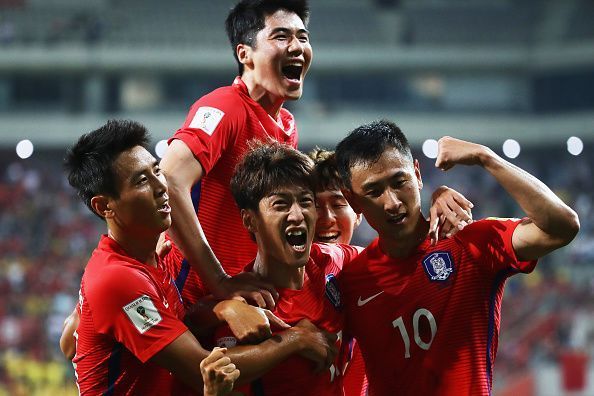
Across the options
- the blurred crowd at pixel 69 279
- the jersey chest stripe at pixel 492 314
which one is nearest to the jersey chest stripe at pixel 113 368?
the jersey chest stripe at pixel 492 314

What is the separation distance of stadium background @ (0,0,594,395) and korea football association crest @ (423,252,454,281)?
18109mm

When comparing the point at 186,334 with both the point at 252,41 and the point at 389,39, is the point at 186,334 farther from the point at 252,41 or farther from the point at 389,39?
the point at 389,39

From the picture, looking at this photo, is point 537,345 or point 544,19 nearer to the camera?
point 537,345

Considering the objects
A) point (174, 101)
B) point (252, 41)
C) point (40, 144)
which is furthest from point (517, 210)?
point (252, 41)

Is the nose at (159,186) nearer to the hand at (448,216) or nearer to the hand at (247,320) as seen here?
the hand at (247,320)

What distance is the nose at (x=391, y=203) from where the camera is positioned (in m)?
3.17

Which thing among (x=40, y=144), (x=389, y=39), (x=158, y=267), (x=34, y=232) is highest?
(x=389, y=39)

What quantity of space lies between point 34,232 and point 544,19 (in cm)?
1570

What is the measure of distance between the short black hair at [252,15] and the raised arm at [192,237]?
794 millimetres

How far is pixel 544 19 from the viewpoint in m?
26.1

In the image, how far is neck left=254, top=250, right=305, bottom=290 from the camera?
11.0ft

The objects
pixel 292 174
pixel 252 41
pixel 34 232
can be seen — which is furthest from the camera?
pixel 34 232

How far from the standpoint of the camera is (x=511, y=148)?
24.6m

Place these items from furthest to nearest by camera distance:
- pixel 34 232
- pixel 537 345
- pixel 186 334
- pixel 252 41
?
1. pixel 34 232
2. pixel 537 345
3. pixel 252 41
4. pixel 186 334
